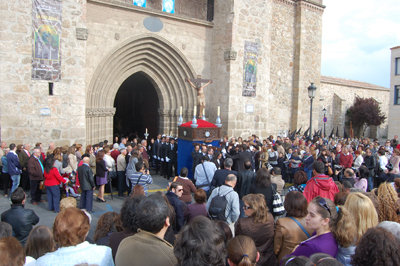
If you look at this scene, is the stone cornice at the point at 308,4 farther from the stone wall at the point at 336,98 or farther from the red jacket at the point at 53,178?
the red jacket at the point at 53,178

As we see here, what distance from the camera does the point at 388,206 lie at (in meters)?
3.67

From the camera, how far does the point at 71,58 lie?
11.2 metres

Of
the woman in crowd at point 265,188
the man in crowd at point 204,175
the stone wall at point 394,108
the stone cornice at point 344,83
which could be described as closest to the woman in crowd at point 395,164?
the man in crowd at point 204,175

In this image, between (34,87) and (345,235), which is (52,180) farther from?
(345,235)

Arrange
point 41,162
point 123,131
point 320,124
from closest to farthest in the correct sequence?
point 41,162, point 123,131, point 320,124

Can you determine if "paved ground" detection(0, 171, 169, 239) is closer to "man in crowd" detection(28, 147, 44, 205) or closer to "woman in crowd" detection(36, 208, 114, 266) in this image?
"man in crowd" detection(28, 147, 44, 205)

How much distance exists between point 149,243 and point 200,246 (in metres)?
0.40

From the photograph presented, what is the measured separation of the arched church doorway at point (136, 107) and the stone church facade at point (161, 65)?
114 millimetres

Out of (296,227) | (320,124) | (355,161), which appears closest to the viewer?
(296,227)

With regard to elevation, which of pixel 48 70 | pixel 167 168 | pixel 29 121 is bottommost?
pixel 167 168

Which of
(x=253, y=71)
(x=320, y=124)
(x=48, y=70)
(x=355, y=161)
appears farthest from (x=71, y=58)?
(x=320, y=124)

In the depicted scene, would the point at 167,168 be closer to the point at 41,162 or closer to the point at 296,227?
the point at 41,162

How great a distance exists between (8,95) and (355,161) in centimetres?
1056

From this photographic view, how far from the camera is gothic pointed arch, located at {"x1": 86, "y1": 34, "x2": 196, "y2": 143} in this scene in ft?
41.5
